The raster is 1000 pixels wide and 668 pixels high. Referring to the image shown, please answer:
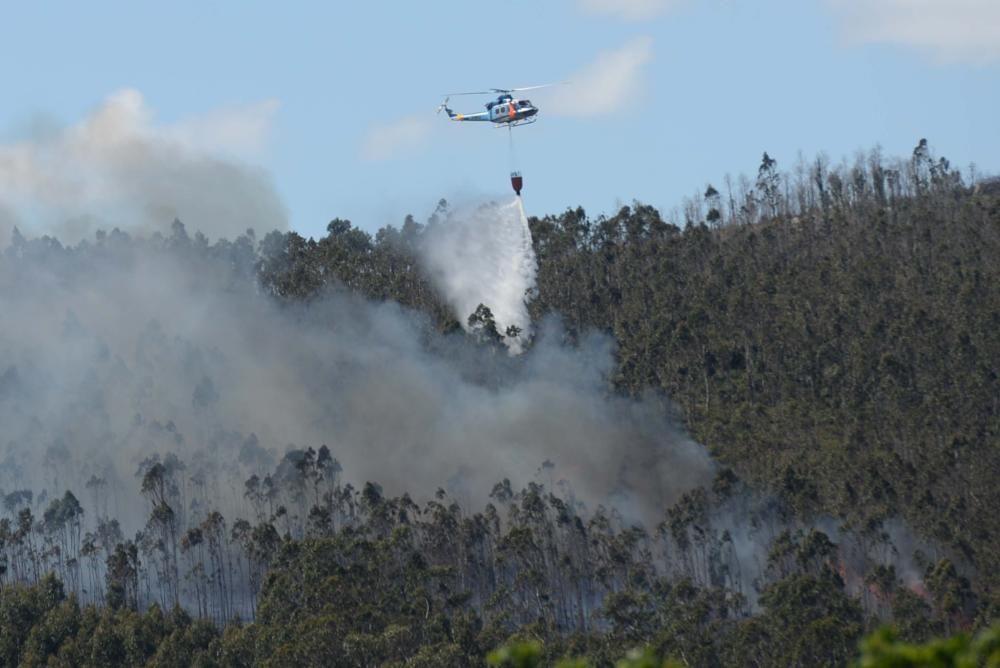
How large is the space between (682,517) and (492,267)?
50.0 meters

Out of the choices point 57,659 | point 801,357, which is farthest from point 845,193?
point 57,659

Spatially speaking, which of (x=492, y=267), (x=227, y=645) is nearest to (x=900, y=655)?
(x=227, y=645)

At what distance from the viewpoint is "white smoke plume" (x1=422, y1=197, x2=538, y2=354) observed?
167875 millimetres

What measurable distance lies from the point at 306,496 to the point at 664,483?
1139 inches

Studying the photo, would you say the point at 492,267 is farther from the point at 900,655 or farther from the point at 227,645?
the point at 900,655

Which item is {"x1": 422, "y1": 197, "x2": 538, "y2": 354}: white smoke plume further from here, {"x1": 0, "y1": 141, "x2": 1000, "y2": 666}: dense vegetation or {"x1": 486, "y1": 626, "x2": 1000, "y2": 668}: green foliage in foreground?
{"x1": 486, "y1": 626, "x2": 1000, "y2": 668}: green foliage in foreground

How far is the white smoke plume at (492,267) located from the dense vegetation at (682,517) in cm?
232

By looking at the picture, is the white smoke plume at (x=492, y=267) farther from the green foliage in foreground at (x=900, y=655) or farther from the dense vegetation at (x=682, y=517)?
the green foliage in foreground at (x=900, y=655)

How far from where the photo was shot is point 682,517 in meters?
130

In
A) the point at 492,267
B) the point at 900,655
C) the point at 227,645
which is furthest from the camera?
the point at 492,267

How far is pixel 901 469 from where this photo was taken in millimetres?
125500

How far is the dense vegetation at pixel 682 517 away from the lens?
106m

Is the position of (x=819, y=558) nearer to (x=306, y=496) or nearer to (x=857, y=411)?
(x=857, y=411)

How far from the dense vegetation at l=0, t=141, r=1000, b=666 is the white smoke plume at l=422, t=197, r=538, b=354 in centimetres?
232
